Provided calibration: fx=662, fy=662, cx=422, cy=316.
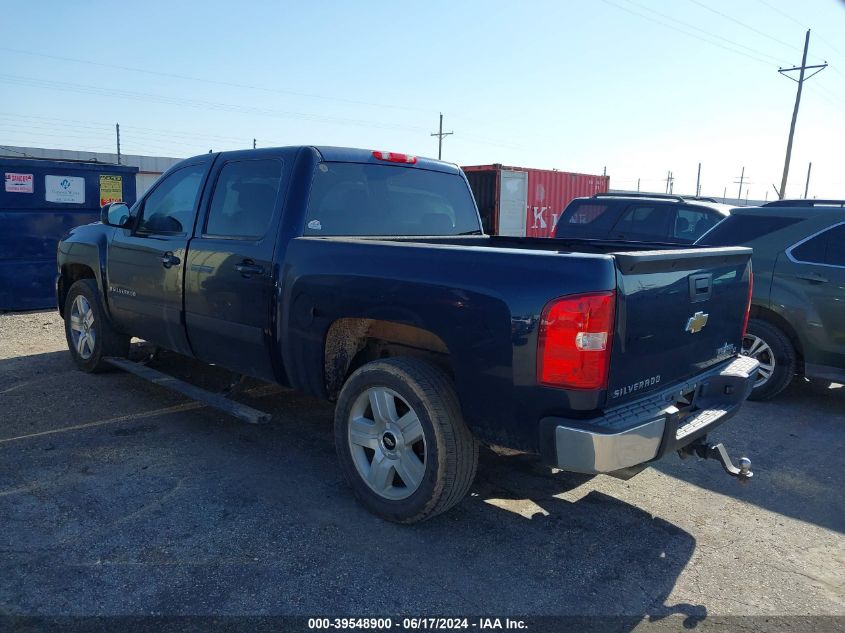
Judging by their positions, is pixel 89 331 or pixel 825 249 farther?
pixel 89 331

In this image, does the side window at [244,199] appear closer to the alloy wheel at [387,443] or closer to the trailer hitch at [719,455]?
the alloy wheel at [387,443]

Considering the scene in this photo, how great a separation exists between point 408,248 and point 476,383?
2.56 ft

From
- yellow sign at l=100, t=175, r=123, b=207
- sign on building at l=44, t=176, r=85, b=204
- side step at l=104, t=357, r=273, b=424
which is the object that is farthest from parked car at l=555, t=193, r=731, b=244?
sign on building at l=44, t=176, r=85, b=204

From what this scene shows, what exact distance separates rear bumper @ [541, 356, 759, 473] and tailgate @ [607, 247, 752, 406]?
2.7 inches

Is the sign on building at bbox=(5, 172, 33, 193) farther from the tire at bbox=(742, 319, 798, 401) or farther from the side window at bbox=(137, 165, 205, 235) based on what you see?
the tire at bbox=(742, 319, 798, 401)

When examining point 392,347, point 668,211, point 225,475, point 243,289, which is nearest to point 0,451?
point 225,475

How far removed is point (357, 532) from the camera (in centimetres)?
341

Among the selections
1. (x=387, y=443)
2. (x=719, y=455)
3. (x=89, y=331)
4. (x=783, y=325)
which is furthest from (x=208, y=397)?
(x=783, y=325)

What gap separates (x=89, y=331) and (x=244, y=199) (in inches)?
108

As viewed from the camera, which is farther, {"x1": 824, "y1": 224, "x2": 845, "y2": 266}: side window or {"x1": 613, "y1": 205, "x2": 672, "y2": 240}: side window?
{"x1": 613, "y1": 205, "x2": 672, "y2": 240}: side window

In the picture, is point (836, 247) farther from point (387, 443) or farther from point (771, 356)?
point (387, 443)

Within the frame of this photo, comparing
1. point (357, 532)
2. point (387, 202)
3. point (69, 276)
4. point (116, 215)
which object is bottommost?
point (357, 532)

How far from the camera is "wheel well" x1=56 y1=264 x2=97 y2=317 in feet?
20.6

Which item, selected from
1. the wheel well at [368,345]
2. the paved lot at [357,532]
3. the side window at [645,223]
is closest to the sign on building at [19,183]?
the paved lot at [357,532]
